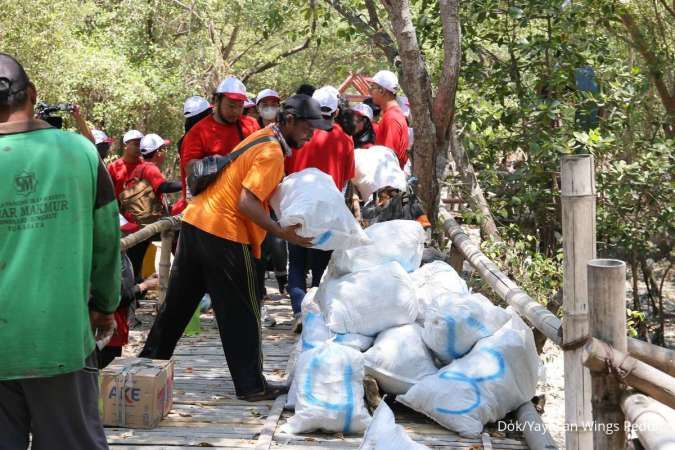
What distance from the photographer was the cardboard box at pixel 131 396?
14.5ft

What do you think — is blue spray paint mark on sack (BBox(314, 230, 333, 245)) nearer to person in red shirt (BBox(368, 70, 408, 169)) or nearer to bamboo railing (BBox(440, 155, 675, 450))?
bamboo railing (BBox(440, 155, 675, 450))

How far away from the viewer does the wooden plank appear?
4238 millimetres

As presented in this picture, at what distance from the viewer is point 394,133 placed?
7422mm

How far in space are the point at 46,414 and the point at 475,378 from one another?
87.9 inches

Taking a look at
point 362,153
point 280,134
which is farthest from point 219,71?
point 280,134

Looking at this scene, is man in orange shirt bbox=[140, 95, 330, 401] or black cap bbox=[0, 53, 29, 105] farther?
man in orange shirt bbox=[140, 95, 330, 401]

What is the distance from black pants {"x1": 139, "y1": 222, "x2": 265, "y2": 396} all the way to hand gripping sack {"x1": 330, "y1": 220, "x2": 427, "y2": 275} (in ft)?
2.59

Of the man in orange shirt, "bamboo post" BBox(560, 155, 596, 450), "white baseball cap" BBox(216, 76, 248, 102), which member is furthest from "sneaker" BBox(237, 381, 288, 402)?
"white baseball cap" BBox(216, 76, 248, 102)

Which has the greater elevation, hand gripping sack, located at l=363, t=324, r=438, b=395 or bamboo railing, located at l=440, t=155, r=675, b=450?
bamboo railing, located at l=440, t=155, r=675, b=450

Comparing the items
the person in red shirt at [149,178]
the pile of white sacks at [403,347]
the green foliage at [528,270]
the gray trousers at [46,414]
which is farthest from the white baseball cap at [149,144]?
the gray trousers at [46,414]

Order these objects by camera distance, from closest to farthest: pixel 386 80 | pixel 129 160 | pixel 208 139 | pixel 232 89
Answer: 1. pixel 232 89
2. pixel 208 139
3. pixel 386 80
4. pixel 129 160

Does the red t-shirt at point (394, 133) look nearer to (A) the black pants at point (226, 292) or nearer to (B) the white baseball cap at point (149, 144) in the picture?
(B) the white baseball cap at point (149, 144)

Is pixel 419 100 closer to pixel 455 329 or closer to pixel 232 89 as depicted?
pixel 232 89

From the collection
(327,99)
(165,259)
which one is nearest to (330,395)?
(327,99)
